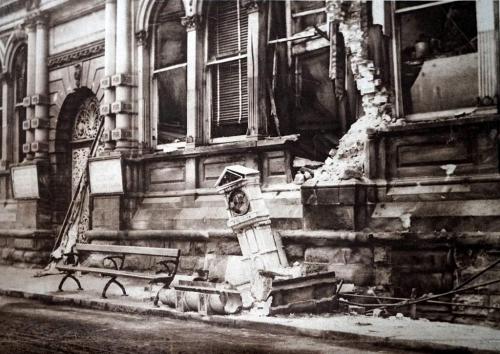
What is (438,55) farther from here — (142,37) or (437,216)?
(142,37)

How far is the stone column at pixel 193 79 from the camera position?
871 cm

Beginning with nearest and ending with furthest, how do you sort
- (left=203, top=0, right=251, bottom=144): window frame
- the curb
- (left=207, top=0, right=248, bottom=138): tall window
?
the curb < (left=207, top=0, right=248, bottom=138): tall window < (left=203, top=0, right=251, bottom=144): window frame

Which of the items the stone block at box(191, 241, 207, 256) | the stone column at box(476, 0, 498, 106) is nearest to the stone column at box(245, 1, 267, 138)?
the stone block at box(191, 241, 207, 256)

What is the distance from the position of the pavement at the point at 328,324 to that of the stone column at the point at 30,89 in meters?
3.33

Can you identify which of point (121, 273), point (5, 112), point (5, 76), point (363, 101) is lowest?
point (121, 273)

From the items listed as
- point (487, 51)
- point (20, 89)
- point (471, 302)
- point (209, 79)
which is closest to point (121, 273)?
point (209, 79)

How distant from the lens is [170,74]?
9.28 meters

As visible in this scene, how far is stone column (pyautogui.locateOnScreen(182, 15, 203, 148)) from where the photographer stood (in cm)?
871

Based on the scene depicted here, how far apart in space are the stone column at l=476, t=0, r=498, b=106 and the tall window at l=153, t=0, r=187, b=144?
15.4ft

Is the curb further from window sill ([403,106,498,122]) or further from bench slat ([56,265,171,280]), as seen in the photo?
window sill ([403,106,498,122])

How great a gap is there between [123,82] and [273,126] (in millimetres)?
2956

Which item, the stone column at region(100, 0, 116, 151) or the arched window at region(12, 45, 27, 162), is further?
the arched window at region(12, 45, 27, 162)

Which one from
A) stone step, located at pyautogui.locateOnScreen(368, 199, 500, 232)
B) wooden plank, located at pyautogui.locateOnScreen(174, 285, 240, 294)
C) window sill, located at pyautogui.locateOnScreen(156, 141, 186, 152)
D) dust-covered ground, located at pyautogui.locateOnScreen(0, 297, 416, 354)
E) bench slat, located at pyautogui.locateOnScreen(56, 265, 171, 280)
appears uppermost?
window sill, located at pyautogui.locateOnScreen(156, 141, 186, 152)

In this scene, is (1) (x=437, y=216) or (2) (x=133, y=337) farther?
(1) (x=437, y=216)
